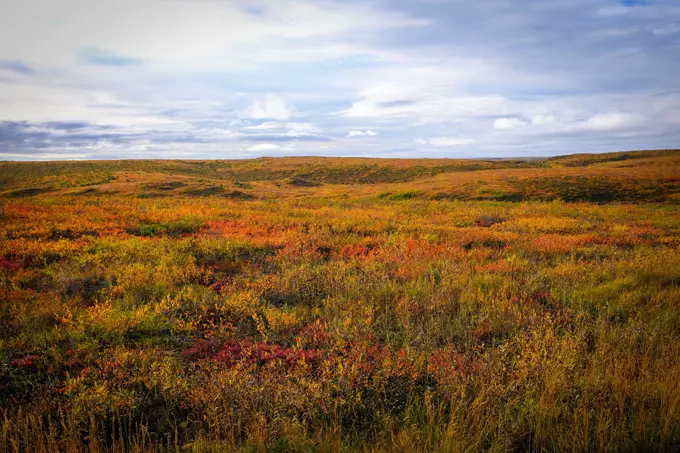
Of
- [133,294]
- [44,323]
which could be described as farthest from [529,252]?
[44,323]

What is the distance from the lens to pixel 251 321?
5.98 m

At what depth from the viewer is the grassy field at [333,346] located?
3139 millimetres

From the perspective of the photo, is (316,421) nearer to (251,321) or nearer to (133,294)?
(251,321)

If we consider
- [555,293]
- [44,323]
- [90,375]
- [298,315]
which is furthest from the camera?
[555,293]

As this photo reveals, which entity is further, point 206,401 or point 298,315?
point 298,315

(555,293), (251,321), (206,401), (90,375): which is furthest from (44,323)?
(555,293)

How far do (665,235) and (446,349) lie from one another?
15728 millimetres

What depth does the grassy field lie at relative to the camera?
314cm

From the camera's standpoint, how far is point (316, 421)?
132 inches

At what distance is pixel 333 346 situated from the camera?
486 cm

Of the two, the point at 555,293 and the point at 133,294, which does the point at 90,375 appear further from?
the point at 555,293

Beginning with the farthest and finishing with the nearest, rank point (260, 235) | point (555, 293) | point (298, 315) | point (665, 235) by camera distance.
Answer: point (665, 235) < point (260, 235) < point (555, 293) < point (298, 315)

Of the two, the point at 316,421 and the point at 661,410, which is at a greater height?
the point at 661,410

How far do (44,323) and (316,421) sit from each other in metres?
5.06
